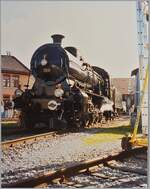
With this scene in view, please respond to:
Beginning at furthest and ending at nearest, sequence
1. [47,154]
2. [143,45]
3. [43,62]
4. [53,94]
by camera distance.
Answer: [43,62]
[53,94]
[47,154]
[143,45]

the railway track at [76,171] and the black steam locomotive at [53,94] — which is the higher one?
the black steam locomotive at [53,94]

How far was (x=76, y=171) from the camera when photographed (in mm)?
3193

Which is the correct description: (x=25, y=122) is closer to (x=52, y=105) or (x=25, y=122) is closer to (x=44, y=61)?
(x=52, y=105)

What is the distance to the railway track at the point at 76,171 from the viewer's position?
2.75 metres

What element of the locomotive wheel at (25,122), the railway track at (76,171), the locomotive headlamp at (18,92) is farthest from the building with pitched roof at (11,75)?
the railway track at (76,171)

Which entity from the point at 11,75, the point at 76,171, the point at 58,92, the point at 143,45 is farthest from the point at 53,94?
A: the point at 76,171

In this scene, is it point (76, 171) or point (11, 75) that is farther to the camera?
point (11, 75)

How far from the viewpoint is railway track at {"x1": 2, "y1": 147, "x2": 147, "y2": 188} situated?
108 inches

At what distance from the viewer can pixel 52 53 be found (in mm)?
6738

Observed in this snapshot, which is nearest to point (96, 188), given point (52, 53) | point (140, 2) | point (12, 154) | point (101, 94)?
point (12, 154)

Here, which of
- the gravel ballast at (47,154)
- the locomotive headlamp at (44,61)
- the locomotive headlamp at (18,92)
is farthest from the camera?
the locomotive headlamp at (44,61)

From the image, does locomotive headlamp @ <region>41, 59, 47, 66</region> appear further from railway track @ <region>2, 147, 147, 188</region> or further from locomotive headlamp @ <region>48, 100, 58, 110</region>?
railway track @ <region>2, 147, 147, 188</region>

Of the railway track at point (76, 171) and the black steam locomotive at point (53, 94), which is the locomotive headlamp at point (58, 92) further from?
the railway track at point (76, 171)

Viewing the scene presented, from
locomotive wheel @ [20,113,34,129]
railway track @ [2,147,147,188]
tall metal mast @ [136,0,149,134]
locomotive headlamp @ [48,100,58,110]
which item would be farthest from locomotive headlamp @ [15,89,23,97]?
tall metal mast @ [136,0,149,134]
